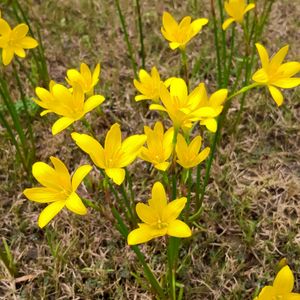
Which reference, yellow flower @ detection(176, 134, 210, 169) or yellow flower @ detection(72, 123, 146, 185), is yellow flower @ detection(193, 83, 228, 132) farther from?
yellow flower @ detection(72, 123, 146, 185)

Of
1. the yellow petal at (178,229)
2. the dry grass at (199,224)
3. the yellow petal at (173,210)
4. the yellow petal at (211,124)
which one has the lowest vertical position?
the dry grass at (199,224)

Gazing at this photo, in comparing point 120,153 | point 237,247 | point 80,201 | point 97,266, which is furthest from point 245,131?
point 80,201

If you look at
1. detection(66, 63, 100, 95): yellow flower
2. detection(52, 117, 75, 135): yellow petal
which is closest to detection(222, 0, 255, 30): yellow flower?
detection(66, 63, 100, 95): yellow flower

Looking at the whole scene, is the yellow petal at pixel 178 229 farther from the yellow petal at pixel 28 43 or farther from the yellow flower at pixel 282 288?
the yellow petal at pixel 28 43

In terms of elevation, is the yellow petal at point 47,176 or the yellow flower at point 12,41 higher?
the yellow flower at point 12,41

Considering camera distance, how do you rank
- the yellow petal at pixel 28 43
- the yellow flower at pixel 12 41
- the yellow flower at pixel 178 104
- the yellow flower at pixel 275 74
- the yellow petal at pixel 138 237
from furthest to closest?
the yellow petal at pixel 28 43 < the yellow flower at pixel 12 41 < the yellow flower at pixel 275 74 < the yellow flower at pixel 178 104 < the yellow petal at pixel 138 237

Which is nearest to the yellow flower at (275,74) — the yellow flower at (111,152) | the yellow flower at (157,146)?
the yellow flower at (157,146)

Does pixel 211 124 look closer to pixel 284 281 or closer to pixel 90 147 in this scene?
pixel 90 147

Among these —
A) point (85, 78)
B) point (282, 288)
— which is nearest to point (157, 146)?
point (85, 78)
